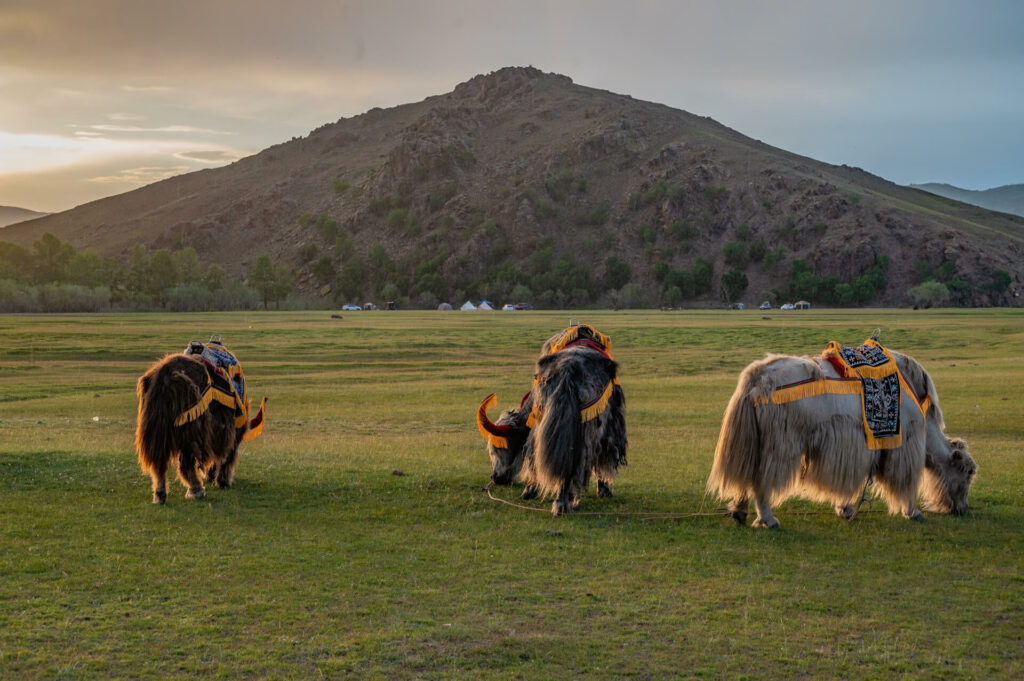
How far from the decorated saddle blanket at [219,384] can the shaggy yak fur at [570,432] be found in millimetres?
3770

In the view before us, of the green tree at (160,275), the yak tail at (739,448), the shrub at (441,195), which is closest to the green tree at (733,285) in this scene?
the shrub at (441,195)

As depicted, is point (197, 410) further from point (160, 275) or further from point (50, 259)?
point (50, 259)

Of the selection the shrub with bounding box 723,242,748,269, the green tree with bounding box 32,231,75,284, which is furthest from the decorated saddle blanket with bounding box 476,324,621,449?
the shrub with bounding box 723,242,748,269

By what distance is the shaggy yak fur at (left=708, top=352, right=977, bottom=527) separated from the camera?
9.21 metres

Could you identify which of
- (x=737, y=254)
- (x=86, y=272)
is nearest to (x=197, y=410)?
(x=86, y=272)

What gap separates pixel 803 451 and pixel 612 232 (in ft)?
518

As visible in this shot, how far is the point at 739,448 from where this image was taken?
925 centimetres

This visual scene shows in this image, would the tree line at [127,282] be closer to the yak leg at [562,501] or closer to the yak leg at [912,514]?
the yak leg at [562,501]

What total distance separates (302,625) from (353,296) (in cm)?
15206

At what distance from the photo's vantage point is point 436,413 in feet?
69.7

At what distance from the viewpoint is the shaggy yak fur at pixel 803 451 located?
9.21 metres

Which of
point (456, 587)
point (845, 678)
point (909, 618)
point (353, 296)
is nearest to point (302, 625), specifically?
point (456, 587)

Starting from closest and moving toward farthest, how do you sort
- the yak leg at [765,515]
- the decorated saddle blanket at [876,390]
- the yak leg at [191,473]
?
the yak leg at [765,515] < the decorated saddle blanket at [876,390] < the yak leg at [191,473]

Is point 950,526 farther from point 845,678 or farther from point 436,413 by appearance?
point 436,413
